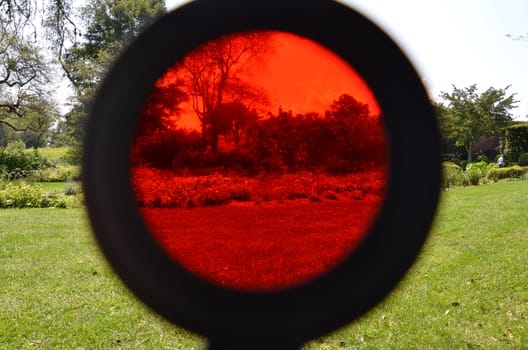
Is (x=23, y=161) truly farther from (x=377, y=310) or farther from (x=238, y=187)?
(x=238, y=187)

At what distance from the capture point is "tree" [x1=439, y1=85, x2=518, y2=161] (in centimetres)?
3730

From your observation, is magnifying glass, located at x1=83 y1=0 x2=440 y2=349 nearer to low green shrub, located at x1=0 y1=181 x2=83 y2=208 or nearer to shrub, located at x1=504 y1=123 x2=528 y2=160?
low green shrub, located at x1=0 y1=181 x2=83 y2=208

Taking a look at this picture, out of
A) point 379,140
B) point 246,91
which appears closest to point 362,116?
point 379,140

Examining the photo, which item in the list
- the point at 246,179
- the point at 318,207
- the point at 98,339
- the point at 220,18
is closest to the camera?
the point at 220,18

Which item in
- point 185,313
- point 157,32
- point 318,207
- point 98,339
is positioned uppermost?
point 157,32

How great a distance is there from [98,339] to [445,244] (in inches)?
231

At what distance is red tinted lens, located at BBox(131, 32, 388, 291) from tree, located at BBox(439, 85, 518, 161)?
38.2 m

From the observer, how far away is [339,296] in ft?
3.20

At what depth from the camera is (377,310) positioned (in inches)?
91.4

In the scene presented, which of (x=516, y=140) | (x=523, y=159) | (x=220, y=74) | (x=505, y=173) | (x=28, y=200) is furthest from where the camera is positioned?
(x=516, y=140)

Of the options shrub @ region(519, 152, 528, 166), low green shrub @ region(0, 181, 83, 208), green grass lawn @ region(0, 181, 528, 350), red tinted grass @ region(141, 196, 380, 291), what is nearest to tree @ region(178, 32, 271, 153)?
red tinted grass @ region(141, 196, 380, 291)

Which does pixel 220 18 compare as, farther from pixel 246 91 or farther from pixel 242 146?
pixel 242 146

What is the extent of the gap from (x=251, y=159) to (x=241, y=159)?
0.03 meters

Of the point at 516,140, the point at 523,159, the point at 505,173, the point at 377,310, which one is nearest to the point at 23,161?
the point at 505,173
